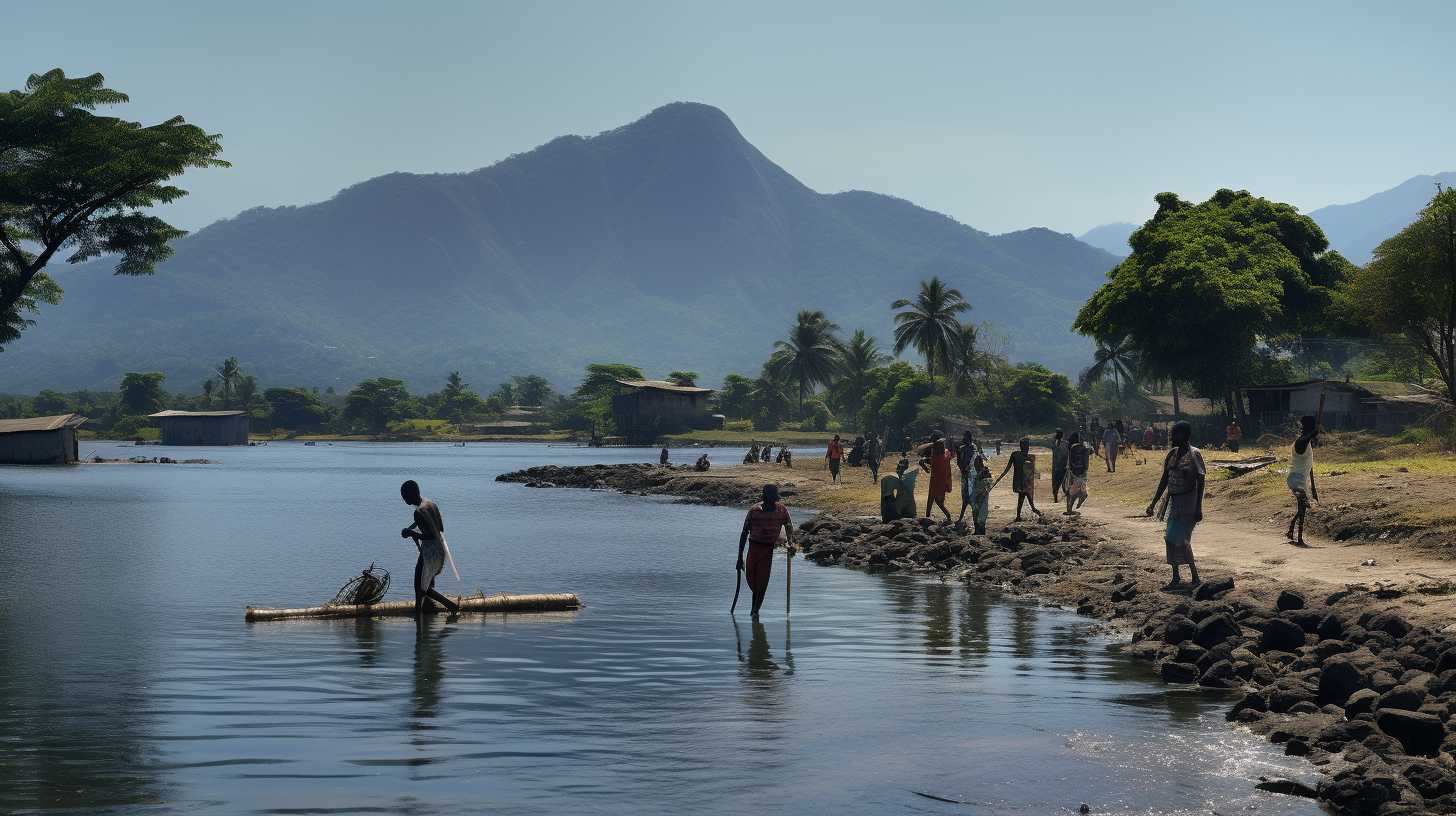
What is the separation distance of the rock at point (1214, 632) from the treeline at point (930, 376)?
3273 inches

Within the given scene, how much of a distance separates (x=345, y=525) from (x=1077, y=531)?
28.0 metres

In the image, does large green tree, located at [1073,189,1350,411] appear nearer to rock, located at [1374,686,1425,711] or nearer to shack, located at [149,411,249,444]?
rock, located at [1374,686,1425,711]

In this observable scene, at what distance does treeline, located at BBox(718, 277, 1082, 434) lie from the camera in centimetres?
11319

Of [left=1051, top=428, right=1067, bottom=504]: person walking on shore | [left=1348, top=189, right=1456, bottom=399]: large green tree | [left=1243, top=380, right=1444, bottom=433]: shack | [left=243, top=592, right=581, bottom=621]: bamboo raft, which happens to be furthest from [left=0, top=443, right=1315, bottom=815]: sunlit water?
[left=1243, top=380, right=1444, bottom=433]: shack

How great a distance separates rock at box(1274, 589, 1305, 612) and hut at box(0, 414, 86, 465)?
94.8m

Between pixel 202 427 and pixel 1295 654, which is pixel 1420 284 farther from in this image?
pixel 202 427

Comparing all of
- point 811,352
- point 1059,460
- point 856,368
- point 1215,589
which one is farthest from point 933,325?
point 1215,589

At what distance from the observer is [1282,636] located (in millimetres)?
16281

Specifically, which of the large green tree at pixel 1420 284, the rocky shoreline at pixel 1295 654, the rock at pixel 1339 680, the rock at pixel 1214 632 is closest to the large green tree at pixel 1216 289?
the large green tree at pixel 1420 284

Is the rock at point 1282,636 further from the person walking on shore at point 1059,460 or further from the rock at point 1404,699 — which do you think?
the person walking on shore at point 1059,460

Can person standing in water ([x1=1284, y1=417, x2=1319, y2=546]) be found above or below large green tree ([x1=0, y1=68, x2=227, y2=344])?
below

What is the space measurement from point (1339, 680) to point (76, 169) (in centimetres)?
6041

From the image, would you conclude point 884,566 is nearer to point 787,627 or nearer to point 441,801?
point 787,627

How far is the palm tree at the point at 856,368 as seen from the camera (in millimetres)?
145375
